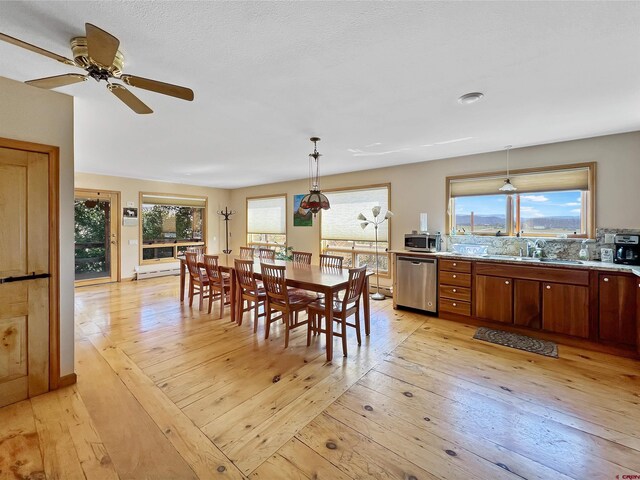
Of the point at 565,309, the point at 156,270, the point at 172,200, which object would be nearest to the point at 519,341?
the point at 565,309

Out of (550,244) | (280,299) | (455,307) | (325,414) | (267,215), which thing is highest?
(267,215)

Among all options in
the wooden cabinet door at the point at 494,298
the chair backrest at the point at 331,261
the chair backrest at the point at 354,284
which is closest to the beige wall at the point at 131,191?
the chair backrest at the point at 331,261

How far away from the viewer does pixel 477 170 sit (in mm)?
4359

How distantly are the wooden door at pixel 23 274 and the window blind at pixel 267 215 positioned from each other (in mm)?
5135

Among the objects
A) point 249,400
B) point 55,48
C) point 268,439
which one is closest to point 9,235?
point 55,48

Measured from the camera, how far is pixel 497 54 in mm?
1820

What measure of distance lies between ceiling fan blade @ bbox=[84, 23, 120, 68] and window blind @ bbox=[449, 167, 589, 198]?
4558 mm

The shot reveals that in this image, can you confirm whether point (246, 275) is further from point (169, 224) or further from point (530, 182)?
point (169, 224)

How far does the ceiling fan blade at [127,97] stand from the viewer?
1.74 metres

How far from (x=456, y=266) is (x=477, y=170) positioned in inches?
63.6

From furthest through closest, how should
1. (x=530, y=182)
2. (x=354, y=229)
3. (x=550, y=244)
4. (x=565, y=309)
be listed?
(x=354, y=229) < (x=530, y=182) < (x=550, y=244) < (x=565, y=309)

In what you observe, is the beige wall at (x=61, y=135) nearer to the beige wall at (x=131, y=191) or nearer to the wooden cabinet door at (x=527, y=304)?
the beige wall at (x=131, y=191)

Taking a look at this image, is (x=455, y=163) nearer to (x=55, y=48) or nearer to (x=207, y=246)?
(x=55, y=48)

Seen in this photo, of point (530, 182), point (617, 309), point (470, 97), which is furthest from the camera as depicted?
point (530, 182)
